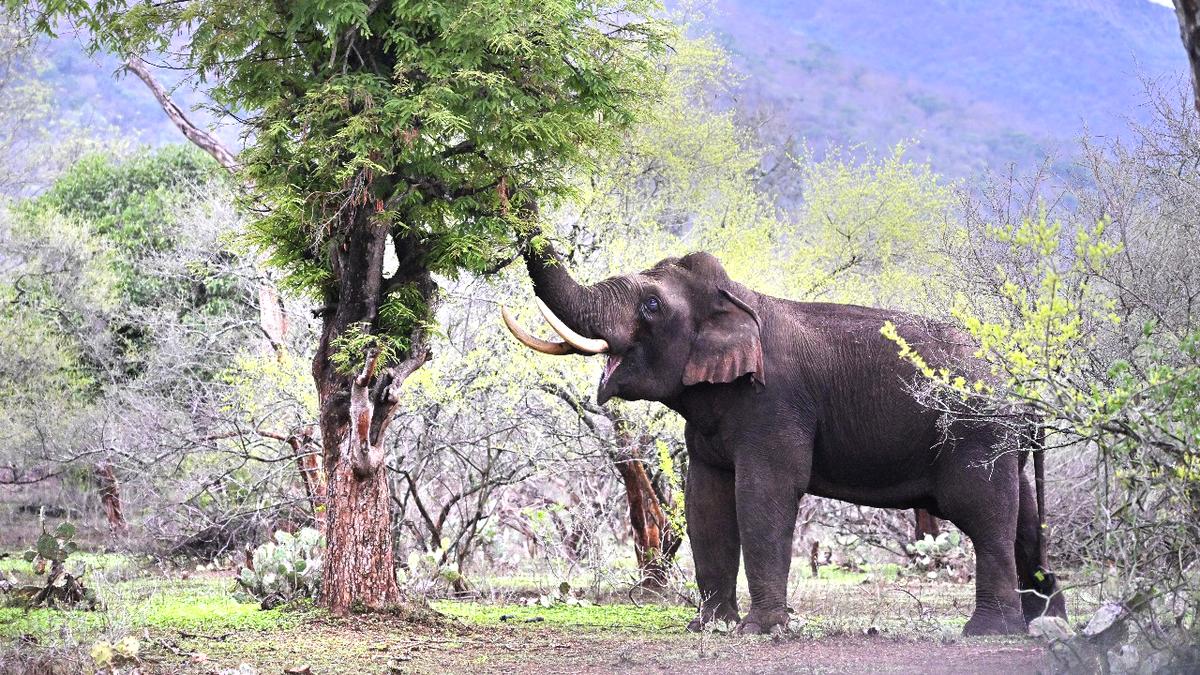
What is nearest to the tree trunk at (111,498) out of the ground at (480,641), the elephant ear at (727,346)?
the ground at (480,641)

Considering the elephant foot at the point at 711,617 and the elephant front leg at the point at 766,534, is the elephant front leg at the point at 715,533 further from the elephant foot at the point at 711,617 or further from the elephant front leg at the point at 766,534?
the elephant front leg at the point at 766,534

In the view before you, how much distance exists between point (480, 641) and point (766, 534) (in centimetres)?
259

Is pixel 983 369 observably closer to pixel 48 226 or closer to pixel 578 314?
pixel 578 314

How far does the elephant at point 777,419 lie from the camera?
40.3ft

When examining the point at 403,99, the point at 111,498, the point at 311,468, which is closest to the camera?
the point at 403,99

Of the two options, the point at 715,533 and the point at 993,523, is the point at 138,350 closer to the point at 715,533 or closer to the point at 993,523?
the point at 715,533

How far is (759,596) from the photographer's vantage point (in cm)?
1211

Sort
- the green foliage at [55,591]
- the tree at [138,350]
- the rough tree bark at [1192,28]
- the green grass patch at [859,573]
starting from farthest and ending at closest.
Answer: the tree at [138,350] → the green grass patch at [859,573] → the green foliage at [55,591] → the rough tree bark at [1192,28]

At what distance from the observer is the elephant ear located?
40.6ft

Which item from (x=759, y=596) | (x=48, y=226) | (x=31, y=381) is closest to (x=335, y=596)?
(x=759, y=596)

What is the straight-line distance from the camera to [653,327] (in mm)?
12625

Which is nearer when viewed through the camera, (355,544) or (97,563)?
(355,544)

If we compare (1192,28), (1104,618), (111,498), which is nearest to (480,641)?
(1104,618)

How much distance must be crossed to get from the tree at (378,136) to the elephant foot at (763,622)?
117 inches
